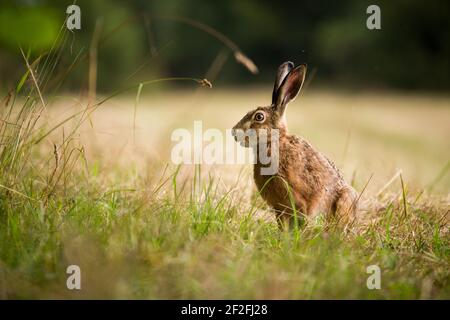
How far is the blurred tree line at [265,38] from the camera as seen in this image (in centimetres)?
1672

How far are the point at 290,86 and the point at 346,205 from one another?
0.92 metres

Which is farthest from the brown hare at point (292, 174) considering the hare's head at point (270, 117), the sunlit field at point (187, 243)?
the sunlit field at point (187, 243)

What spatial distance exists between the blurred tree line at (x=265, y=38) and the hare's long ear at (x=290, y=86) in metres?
10.4

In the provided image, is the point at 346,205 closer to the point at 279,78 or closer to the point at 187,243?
the point at 279,78

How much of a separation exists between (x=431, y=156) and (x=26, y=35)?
12.0 m

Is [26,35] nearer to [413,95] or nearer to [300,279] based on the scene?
[413,95]

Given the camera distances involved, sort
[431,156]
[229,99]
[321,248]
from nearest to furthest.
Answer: [321,248]
[431,156]
[229,99]

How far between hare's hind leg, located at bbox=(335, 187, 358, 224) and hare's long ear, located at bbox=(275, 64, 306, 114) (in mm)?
731

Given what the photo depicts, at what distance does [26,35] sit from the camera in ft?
52.3

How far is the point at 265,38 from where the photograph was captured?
83.3 ft

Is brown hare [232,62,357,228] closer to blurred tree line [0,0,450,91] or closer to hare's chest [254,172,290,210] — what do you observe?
hare's chest [254,172,290,210]

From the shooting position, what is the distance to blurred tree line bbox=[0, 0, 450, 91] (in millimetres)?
16719
